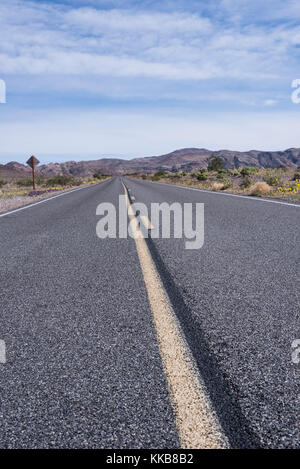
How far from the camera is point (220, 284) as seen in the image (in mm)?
3486

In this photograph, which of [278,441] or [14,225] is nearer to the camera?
[278,441]

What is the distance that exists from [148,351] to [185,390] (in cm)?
45

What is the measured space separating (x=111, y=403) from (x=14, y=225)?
7190mm

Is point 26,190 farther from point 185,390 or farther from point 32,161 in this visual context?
point 185,390

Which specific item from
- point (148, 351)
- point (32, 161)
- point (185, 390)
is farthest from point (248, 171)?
point (185, 390)

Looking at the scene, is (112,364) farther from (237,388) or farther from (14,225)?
(14,225)

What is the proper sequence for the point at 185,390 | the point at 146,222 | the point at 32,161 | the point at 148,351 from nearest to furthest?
the point at 185,390 < the point at 148,351 < the point at 146,222 < the point at 32,161

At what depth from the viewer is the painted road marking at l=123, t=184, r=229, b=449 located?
4.76 feet

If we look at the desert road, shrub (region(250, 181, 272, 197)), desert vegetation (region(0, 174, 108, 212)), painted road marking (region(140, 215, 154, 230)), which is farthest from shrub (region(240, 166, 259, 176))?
the desert road

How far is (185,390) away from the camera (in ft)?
5.76

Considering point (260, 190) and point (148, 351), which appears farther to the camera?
point (260, 190)

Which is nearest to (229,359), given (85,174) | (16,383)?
(16,383)

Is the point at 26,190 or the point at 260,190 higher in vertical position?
the point at 260,190
